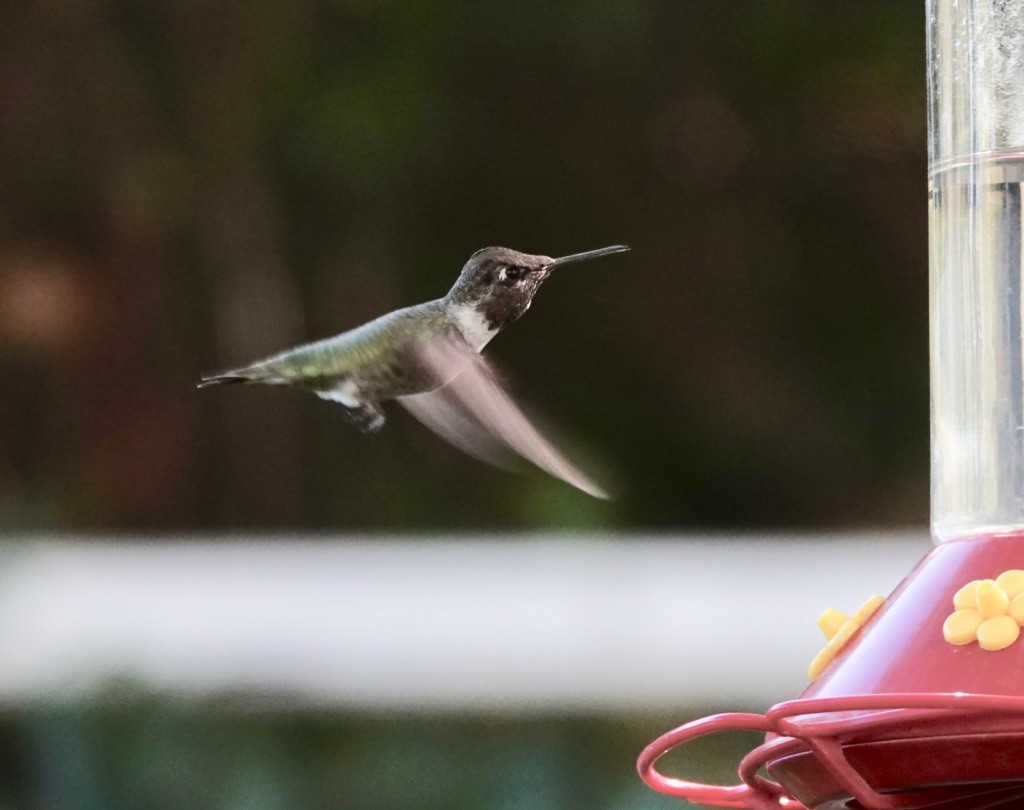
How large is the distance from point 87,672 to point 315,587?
1237 mm

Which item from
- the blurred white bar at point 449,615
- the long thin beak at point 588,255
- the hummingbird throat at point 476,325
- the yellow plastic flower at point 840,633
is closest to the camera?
the yellow plastic flower at point 840,633

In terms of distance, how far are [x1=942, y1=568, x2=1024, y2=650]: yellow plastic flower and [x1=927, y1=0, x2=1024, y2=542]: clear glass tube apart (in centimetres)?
33

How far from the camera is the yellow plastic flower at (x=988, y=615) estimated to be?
131 cm

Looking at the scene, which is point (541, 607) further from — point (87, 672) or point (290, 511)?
point (87, 672)

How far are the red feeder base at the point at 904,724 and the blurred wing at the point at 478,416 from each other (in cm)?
31

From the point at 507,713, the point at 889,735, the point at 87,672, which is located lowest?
the point at 507,713

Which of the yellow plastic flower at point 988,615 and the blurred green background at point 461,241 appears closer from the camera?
the yellow plastic flower at point 988,615

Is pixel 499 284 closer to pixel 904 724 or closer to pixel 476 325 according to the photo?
pixel 476 325

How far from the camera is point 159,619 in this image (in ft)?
18.7

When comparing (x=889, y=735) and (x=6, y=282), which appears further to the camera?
(x=6, y=282)

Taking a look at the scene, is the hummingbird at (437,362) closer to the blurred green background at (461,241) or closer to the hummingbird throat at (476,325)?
the hummingbird throat at (476,325)

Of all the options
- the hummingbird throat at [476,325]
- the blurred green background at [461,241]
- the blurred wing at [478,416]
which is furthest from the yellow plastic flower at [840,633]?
the blurred green background at [461,241]

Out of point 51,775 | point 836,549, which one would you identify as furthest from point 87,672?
point 836,549

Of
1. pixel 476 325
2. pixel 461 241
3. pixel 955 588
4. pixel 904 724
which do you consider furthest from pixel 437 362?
pixel 461 241
